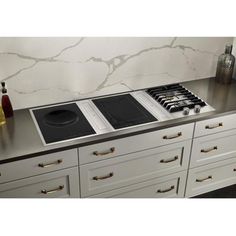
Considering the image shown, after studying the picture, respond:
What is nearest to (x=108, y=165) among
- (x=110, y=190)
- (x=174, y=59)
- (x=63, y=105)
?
(x=110, y=190)

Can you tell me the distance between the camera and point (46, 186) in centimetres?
190

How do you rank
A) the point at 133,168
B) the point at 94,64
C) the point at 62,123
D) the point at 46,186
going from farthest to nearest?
the point at 94,64 < the point at 133,168 < the point at 62,123 < the point at 46,186

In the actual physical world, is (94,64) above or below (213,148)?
above

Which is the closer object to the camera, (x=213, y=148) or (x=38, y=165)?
(x=38, y=165)

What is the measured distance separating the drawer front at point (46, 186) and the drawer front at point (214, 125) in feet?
2.89

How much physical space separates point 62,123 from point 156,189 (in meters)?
0.84

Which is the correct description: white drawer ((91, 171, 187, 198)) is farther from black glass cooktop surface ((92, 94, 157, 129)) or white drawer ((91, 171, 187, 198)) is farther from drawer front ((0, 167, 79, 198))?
black glass cooktop surface ((92, 94, 157, 129))

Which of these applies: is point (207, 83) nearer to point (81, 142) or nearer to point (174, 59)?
point (174, 59)

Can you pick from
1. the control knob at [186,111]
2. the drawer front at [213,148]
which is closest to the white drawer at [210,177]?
the drawer front at [213,148]

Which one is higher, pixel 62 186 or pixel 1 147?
pixel 1 147

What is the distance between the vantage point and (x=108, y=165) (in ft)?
6.57

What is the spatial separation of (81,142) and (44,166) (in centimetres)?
25

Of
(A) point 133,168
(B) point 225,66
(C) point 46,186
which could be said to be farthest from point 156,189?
(B) point 225,66

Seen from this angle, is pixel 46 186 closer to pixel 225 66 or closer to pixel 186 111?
pixel 186 111
